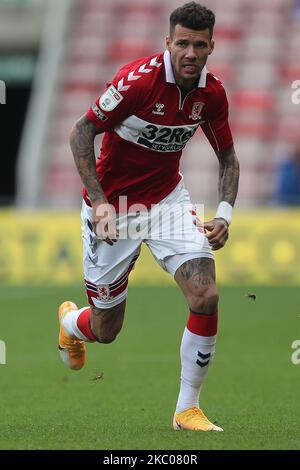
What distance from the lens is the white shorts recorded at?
6973 mm

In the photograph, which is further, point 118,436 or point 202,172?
point 202,172

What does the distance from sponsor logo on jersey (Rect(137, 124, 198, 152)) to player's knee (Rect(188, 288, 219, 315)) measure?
0.90 metres

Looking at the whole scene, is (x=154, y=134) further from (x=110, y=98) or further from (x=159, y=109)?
(x=110, y=98)

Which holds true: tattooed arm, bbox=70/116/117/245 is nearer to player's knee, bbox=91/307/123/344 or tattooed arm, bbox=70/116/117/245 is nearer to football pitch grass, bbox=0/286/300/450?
player's knee, bbox=91/307/123/344

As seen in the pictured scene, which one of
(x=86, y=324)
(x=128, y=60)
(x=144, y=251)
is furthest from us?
(x=128, y=60)

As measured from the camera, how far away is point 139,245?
727 centimetres

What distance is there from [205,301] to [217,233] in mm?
384

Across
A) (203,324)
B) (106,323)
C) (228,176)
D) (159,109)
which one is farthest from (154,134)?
(106,323)

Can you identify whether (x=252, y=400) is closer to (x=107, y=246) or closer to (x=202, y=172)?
(x=107, y=246)

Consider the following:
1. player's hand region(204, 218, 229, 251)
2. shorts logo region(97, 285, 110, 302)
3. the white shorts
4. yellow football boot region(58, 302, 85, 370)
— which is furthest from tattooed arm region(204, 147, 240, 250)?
yellow football boot region(58, 302, 85, 370)

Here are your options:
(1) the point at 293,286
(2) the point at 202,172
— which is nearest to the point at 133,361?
(1) the point at 293,286

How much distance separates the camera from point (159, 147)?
7008mm

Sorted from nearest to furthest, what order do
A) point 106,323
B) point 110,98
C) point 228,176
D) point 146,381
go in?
point 110,98 → point 228,176 → point 106,323 → point 146,381

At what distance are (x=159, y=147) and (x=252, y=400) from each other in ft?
6.77
